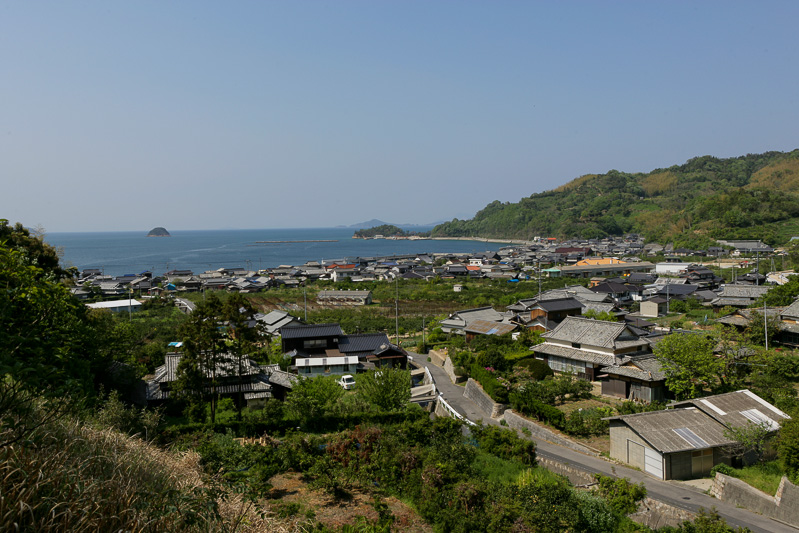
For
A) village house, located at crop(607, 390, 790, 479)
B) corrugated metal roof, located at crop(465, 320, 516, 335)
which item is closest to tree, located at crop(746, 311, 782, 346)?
corrugated metal roof, located at crop(465, 320, 516, 335)

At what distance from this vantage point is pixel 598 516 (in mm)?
10359

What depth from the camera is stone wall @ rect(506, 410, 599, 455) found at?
→ 15.4 meters

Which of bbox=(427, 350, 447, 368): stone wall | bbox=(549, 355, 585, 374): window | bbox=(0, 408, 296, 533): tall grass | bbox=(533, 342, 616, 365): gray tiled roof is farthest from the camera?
bbox=(427, 350, 447, 368): stone wall

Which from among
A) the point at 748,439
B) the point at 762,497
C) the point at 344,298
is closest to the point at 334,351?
the point at 748,439

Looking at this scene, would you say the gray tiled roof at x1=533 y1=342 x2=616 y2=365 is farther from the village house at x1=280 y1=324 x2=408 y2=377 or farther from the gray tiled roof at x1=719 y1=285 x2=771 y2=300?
the gray tiled roof at x1=719 y1=285 x2=771 y2=300

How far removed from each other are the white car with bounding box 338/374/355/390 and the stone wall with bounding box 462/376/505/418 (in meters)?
5.24

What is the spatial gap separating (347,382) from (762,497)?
1628cm

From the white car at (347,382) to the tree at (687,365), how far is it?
42.9ft

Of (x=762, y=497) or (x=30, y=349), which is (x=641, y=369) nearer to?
(x=762, y=497)

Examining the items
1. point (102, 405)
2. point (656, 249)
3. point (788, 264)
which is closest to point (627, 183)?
point (656, 249)

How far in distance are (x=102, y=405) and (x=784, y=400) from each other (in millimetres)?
20352

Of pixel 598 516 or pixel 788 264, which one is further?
pixel 788 264

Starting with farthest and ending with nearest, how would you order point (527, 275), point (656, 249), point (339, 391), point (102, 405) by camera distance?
point (656, 249) < point (527, 275) < point (339, 391) < point (102, 405)

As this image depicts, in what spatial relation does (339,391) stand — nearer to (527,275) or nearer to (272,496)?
(272,496)
